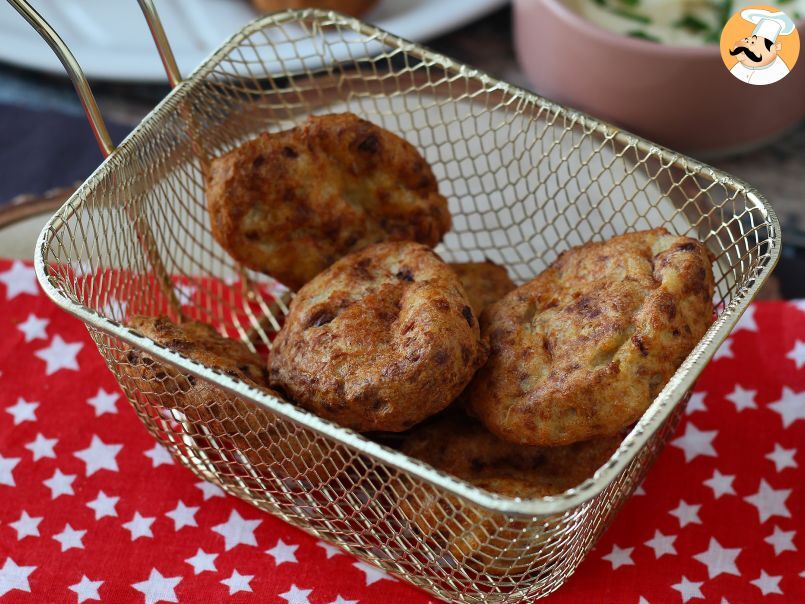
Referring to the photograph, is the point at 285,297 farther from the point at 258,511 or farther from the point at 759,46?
the point at 759,46

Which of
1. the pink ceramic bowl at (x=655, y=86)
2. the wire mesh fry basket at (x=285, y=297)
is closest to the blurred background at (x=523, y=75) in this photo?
the pink ceramic bowl at (x=655, y=86)

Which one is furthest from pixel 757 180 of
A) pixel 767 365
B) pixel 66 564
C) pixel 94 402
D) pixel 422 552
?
pixel 66 564

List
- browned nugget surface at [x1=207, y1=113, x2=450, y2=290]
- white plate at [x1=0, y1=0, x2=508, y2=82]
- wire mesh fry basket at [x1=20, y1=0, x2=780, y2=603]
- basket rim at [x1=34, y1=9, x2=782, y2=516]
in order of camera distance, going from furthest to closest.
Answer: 1. white plate at [x1=0, y1=0, x2=508, y2=82]
2. browned nugget surface at [x1=207, y1=113, x2=450, y2=290]
3. wire mesh fry basket at [x1=20, y1=0, x2=780, y2=603]
4. basket rim at [x1=34, y1=9, x2=782, y2=516]

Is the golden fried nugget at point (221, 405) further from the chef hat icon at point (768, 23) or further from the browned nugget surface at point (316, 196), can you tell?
the chef hat icon at point (768, 23)

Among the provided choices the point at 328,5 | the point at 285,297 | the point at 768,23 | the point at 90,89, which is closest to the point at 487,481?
the point at 285,297

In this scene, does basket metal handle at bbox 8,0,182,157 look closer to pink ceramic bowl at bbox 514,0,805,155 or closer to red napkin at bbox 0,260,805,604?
red napkin at bbox 0,260,805,604

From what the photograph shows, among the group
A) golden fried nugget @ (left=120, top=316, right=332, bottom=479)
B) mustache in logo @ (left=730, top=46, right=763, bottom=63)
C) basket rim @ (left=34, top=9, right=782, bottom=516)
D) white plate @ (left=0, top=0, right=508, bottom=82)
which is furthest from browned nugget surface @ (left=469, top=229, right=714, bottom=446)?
white plate @ (left=0, top=0, right=508, bottom=82)
